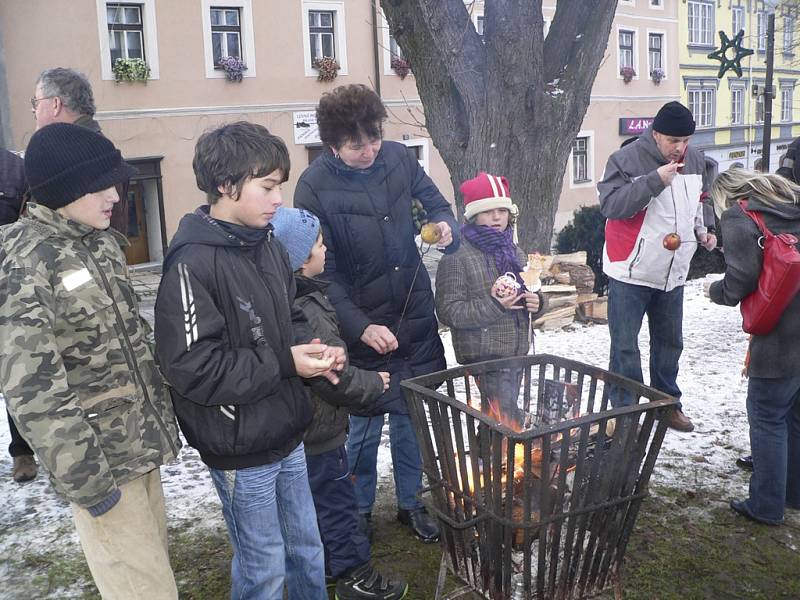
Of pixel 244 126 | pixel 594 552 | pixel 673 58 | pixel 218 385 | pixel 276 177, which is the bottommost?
pixel 594 552

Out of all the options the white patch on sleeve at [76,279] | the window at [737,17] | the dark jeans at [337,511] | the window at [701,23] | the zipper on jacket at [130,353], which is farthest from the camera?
the window at [737,17]

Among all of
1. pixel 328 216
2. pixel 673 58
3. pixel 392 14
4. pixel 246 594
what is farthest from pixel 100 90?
pixel 673 58

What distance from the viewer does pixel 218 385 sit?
→ 2.31 metres

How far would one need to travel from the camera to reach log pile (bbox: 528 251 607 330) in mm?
7750

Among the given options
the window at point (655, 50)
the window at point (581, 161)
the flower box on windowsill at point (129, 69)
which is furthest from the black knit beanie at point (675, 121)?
the window at point (655, 50)

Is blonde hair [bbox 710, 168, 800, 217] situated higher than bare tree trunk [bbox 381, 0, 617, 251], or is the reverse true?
bare tree trunk [bbox 381, 0, 617, 251]

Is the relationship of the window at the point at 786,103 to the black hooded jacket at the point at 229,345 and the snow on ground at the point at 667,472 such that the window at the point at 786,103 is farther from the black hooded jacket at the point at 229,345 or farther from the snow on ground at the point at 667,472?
the black hooded jacket at the point at 229,345

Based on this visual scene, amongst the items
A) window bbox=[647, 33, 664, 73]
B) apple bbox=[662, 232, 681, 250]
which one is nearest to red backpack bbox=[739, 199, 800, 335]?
apple bbox=[662, 232, 681, 250]

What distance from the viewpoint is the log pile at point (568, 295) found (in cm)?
775

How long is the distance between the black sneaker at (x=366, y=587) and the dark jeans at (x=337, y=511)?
3 cm

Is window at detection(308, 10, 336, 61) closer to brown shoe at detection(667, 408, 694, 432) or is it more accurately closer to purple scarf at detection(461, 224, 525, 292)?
brown shoe at detection(667, 408, 694, 432)

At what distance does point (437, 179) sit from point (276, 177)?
18.3 m

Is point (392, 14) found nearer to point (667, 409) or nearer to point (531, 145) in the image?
point (531, 145)

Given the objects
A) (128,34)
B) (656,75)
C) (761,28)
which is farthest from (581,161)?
(761,28)
